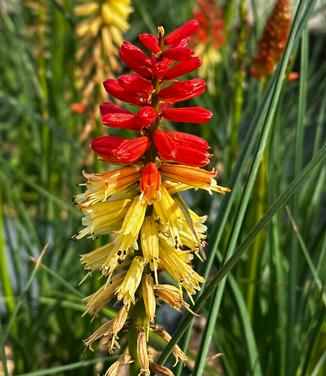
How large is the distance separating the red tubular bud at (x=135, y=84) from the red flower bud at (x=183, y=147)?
0.30 feet

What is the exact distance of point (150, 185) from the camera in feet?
4.61

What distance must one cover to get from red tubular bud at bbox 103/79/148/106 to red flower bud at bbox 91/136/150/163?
85 millimetres

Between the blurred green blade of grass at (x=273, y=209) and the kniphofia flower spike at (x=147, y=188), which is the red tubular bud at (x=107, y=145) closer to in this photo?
the kniphofia flower spike at (x=147, y=188)

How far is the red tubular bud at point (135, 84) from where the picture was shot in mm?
1426

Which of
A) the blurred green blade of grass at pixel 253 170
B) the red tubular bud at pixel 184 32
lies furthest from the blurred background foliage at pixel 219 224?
the red tubular bud at pixel 184 32

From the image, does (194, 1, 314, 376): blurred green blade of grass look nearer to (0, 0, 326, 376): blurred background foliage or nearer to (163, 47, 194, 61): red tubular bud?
(0, 0, 326, 376): blurred background foliage

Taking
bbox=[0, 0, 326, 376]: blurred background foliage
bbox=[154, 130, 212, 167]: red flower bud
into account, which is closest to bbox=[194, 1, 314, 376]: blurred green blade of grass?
bbox=[0, 0, 326, 376]: blurred background foliage

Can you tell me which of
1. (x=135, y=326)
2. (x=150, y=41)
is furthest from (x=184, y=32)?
(x=135, y=326)

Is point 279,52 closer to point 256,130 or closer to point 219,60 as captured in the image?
point 256,130

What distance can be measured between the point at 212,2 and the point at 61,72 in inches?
40.1

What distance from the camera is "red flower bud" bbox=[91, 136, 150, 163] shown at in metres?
1.39

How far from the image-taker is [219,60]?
15.6ft

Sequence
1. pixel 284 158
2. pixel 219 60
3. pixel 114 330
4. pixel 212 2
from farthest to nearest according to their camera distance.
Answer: pixel 219 60, pixel 212 2, pixel 284 158, pixel 114 330

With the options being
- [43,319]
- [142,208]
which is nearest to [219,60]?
[43,319]
